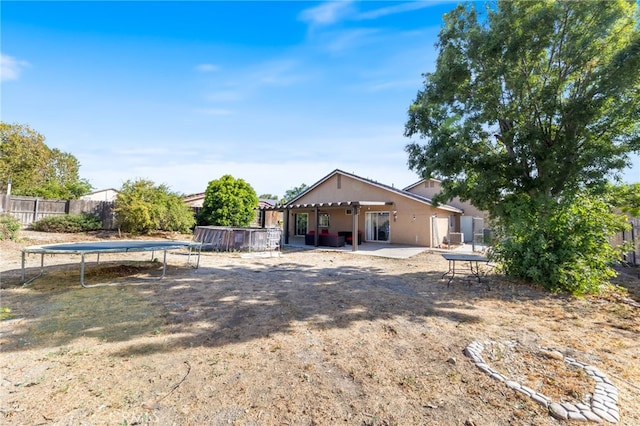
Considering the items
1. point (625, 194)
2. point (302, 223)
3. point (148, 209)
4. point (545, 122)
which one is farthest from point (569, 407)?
point (302, 223)

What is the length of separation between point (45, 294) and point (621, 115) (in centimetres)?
1369

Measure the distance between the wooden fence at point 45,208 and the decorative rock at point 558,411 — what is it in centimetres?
1998

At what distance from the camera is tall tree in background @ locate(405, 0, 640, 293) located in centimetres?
624

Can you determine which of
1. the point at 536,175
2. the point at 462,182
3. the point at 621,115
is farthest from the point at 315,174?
the point at 621,115

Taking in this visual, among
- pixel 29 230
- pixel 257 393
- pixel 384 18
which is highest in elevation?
pixel 384 18

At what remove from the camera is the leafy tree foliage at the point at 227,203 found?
18328mm

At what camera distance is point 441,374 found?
282 cm

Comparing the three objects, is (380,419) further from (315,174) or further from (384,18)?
(315,174)

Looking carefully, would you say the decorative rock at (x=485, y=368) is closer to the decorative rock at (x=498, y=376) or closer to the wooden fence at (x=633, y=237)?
the decorative rock at (x=498, y=376)

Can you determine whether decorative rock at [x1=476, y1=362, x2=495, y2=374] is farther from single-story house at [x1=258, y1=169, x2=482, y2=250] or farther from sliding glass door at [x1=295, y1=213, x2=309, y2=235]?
sliding glass door at [x1=295, y1=213, x2=309, y2=235]

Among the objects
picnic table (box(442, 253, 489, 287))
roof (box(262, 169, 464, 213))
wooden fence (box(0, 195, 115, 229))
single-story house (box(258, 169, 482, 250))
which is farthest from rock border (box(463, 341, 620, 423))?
wooden fence (box(0, 195, 115, 229))

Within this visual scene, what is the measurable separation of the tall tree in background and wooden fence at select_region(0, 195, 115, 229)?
18738mm

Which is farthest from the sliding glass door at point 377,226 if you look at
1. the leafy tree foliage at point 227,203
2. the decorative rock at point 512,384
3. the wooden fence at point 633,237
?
the decorative rock at point 512,384

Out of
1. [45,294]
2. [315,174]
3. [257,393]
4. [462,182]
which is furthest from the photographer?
[315,174]
